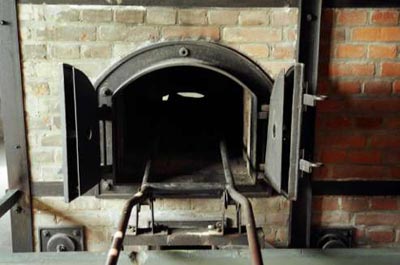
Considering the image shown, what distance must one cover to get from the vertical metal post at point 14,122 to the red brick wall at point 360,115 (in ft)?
3.85

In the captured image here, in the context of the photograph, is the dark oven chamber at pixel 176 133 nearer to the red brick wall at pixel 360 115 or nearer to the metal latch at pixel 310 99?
the metal latch at pixel 310 99

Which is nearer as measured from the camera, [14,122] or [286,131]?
[286,131]

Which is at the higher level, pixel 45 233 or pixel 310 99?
pixel 310 99

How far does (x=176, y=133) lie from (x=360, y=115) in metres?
1.04

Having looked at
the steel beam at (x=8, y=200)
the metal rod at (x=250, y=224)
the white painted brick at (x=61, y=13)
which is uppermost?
the white painted brick at (x=61, y=13)

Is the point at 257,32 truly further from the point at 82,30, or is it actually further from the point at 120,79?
the point at 82,30

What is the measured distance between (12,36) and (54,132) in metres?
0.39

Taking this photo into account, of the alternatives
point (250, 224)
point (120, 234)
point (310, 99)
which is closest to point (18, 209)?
point (120, 234)

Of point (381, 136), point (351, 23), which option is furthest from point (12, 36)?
point (381, 136)

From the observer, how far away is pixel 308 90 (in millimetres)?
1628

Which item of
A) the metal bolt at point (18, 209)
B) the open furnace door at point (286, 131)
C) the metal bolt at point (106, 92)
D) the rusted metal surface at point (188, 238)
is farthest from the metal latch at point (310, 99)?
the metal bolt at point (18, 209)

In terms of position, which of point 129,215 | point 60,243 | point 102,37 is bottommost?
point 60,243

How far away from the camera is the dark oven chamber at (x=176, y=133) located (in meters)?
1.38

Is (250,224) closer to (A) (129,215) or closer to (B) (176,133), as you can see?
(A) (129,215)
